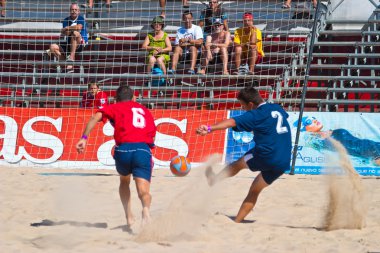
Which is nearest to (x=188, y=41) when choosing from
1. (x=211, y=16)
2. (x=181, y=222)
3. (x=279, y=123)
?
(x=211, y=16)

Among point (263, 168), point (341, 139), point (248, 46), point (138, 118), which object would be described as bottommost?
point (341, 139)

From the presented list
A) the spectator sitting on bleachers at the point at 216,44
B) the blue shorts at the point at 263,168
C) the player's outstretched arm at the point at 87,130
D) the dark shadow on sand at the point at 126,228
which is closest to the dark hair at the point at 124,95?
the player's outstretched arm at the point at 87,130

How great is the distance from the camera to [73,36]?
1463cm

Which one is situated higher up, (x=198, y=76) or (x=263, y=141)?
(x=263, y=141)

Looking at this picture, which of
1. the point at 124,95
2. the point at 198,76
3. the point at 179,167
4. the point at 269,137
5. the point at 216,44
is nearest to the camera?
the point at 124,95

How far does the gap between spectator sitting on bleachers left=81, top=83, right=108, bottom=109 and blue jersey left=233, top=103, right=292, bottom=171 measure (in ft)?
19.9

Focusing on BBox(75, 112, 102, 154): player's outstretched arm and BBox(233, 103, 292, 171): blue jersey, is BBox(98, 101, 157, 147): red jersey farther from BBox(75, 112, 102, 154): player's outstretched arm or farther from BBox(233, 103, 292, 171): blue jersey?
BBox(233, 103, 292, 171): blue jersey

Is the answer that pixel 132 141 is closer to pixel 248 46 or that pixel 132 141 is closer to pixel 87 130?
pixel 87 130

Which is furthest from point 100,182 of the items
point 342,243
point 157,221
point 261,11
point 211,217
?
point 261,11

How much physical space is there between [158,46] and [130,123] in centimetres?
719

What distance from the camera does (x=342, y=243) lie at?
266 inches

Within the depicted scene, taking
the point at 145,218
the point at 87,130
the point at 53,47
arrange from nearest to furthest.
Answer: the point at 145,218
the point at 87,130
the point at 53,47

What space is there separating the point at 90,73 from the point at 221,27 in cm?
279

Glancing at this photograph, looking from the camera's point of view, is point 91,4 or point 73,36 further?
point 91,4
